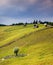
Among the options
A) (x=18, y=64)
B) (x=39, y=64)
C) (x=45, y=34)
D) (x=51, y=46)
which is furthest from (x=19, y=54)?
(x=45, y=34)

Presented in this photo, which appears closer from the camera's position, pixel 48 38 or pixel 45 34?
pixel 48 38

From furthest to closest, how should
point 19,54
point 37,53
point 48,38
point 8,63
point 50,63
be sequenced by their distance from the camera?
1. point 48,38
2. point 19,54
3. point 37,53
4. point 8,63
5. point 50,63

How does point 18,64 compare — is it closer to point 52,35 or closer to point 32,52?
point 32,52


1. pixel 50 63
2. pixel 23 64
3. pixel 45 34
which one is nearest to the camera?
pixel 50 63

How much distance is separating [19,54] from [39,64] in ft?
85.4

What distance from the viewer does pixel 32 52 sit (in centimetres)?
8788

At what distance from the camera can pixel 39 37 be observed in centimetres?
11894

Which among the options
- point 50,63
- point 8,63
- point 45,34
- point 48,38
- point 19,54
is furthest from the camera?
point 45,34

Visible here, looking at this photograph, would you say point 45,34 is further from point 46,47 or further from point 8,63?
point 8,63

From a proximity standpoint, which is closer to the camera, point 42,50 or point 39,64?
point 39,64

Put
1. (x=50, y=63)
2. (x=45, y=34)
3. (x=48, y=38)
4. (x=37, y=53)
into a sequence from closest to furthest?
(x=50, y=63), (x=37, y=53), (x=48, y=38), (x=45, y=34)

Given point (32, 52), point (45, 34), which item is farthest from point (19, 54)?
point (45, 34)

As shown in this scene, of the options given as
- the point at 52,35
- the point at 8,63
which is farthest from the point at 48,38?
the point at 8,63

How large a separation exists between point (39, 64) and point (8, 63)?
1349 cm
